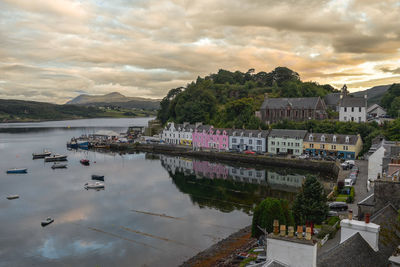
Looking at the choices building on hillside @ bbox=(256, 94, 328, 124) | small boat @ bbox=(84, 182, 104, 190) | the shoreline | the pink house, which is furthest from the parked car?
building on hillside @ bbox=(256, 94, 328, 124)

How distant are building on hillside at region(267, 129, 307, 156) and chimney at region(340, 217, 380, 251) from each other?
159 ft

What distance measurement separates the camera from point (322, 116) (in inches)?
2881

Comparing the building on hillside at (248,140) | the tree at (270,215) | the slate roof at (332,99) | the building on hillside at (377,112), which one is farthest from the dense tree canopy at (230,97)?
the tree at (270,215)

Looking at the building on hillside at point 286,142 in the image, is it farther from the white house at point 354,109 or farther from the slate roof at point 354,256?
the slate roof at point 354,256

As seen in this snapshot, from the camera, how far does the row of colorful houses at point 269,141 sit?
54438 mm

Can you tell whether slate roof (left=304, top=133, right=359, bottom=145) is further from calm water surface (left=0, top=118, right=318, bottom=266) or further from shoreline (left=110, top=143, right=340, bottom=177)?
calm water surface (left=0, top=118, right=318, bottom=266)

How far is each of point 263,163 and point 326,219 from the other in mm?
33368

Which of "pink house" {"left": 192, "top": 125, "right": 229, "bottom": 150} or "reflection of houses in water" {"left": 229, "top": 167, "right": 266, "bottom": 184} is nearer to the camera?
"reflection of houses in water" {"left": 229, "top": 167, "right": 266, "bottom": 184}

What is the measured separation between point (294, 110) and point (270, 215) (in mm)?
57722

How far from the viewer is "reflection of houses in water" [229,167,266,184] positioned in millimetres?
46959

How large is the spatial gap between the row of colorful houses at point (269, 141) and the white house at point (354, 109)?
12.9 meters

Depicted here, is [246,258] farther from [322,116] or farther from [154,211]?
[322,116]

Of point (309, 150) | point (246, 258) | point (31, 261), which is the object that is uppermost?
point (309, 150)

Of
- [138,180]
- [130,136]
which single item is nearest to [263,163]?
[138,180]
